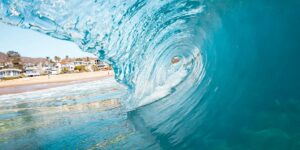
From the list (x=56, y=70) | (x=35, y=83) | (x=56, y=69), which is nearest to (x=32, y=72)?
(x=56, y=70)

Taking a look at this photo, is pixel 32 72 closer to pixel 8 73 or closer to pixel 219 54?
pixel 8 73

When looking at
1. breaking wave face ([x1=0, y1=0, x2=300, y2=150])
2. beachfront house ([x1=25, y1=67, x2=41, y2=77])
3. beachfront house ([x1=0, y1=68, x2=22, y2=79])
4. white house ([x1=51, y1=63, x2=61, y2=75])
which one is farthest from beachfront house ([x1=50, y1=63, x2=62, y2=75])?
breaking wave face ([x1=0, y1=0, x2=300, y2=150])

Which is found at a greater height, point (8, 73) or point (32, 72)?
point (32, 72)

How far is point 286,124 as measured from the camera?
4.77 m

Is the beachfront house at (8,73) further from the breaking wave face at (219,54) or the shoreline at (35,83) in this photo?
the breaking wave face at (219,54)

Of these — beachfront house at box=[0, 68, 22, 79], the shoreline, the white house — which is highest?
the white house

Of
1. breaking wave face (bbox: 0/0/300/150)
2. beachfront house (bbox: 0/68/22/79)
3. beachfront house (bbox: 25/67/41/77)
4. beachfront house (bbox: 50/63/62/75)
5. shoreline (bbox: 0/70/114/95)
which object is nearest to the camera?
breaking wave face (bbox: 0/0/300/150)

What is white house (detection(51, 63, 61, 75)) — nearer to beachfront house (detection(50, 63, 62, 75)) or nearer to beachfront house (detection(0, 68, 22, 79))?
beachfront house (detection(50, 63, 62, 75))

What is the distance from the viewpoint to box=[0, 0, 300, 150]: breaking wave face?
5.24 m

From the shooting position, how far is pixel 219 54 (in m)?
11.5

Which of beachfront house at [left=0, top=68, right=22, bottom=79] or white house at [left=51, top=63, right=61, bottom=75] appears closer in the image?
beachfront house at [left=0, top=68, right=22, bottom=79]

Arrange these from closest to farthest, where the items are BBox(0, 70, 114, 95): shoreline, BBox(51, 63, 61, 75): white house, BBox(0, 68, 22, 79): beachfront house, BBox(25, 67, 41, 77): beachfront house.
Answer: BBox(0, 70, 114, 95): shoreline
BBox(0, 68, 22, 79): beachfront house
BBox(25, 67, 41, 77): beachfront house
BBox(51, 63, 61, 75): white house

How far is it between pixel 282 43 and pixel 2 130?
8607 mm

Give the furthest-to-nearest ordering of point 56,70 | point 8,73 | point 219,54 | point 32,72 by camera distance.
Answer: point 56,70 < point 32,72 < point 8,73 < point 219,54
